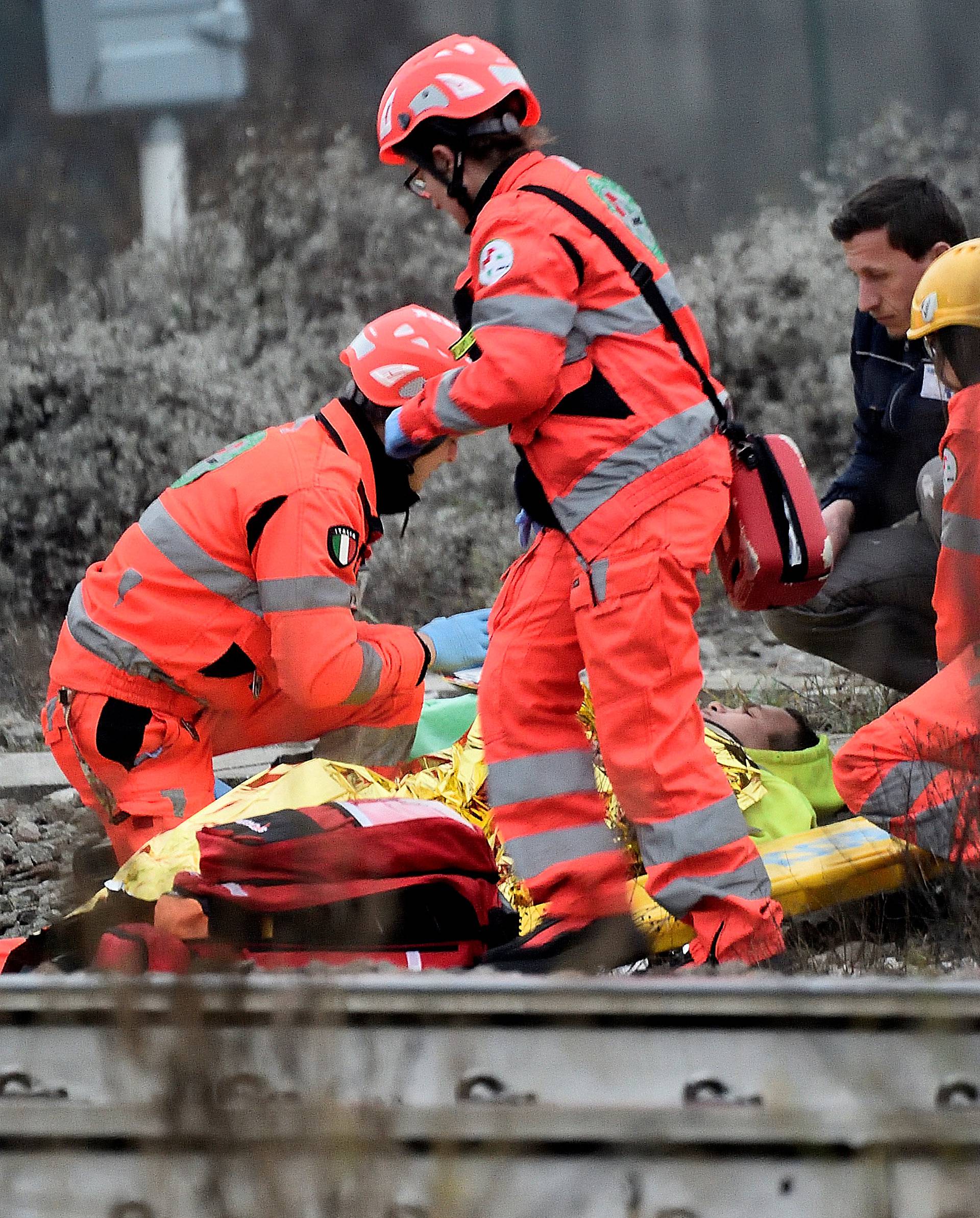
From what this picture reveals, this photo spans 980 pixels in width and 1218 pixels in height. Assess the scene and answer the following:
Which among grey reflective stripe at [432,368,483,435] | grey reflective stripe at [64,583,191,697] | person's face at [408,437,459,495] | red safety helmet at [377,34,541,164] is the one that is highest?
red safety helmet at [377,34,541,164]

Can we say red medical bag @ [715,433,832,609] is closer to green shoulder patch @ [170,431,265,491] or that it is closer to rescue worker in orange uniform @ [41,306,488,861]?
rescue worker in orange uniform @ [41,306,488,861]

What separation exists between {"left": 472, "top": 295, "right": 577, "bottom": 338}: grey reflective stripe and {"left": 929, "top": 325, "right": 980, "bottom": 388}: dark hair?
3.38ft

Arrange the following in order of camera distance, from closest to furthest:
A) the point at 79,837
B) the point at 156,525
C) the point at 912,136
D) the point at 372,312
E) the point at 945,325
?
1. the point at 79,837
2. the point at 945,325
3. the point at 156,525
4. the point at 372,312
5. the point at 912,136

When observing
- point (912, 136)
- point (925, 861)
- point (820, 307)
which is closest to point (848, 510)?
point (925, 861)

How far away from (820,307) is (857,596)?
18.2ft

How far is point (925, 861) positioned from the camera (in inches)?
132

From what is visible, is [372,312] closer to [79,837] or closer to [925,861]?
[925,861]

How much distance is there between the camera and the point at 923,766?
333 centimetres

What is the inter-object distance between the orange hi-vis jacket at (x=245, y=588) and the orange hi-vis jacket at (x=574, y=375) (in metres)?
0.61

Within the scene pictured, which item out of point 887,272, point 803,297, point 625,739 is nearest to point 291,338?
point 803,297

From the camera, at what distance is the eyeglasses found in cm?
355

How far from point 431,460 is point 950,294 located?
1324 millimetres

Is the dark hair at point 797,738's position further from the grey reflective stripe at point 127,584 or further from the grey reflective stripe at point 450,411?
the grey reflective stripe at point 127,584

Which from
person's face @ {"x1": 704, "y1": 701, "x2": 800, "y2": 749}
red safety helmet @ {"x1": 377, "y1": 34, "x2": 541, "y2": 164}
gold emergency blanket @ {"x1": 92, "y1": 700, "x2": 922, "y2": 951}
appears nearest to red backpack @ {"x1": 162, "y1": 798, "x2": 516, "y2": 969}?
gold emergency blanket @ {"x1": 92, "y1": 700, "x2": 922, "y2": 951}
